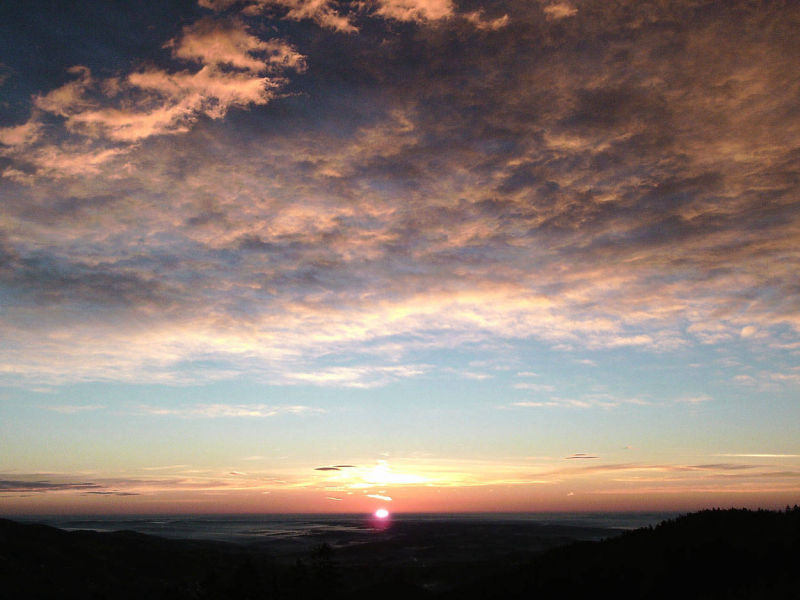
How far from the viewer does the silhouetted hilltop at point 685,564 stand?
1072 inches

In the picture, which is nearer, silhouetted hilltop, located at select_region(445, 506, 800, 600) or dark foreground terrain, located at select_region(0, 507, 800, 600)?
silhouetted hilltop, located at select_region(445, 506, 800, 600)

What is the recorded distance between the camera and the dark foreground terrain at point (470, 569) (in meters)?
29.1

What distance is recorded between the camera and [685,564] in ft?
102

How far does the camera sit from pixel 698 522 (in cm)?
3778

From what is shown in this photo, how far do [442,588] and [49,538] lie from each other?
60.2 meters

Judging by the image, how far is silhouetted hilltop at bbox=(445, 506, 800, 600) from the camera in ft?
89.3

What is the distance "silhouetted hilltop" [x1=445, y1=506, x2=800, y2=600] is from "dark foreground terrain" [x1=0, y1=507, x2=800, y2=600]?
0.07m

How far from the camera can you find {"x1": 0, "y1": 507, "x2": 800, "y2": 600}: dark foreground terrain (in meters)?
29.1

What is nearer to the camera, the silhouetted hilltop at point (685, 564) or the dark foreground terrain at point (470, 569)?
the silhouetted hilltop at point (685, 564)

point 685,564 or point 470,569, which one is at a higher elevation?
point 685,564

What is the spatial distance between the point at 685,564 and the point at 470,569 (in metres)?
59.8

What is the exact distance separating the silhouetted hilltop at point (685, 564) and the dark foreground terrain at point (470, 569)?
2.8 inches

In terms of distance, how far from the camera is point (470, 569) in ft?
275

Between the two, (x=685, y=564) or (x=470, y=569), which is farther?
(x=470, y=569)
